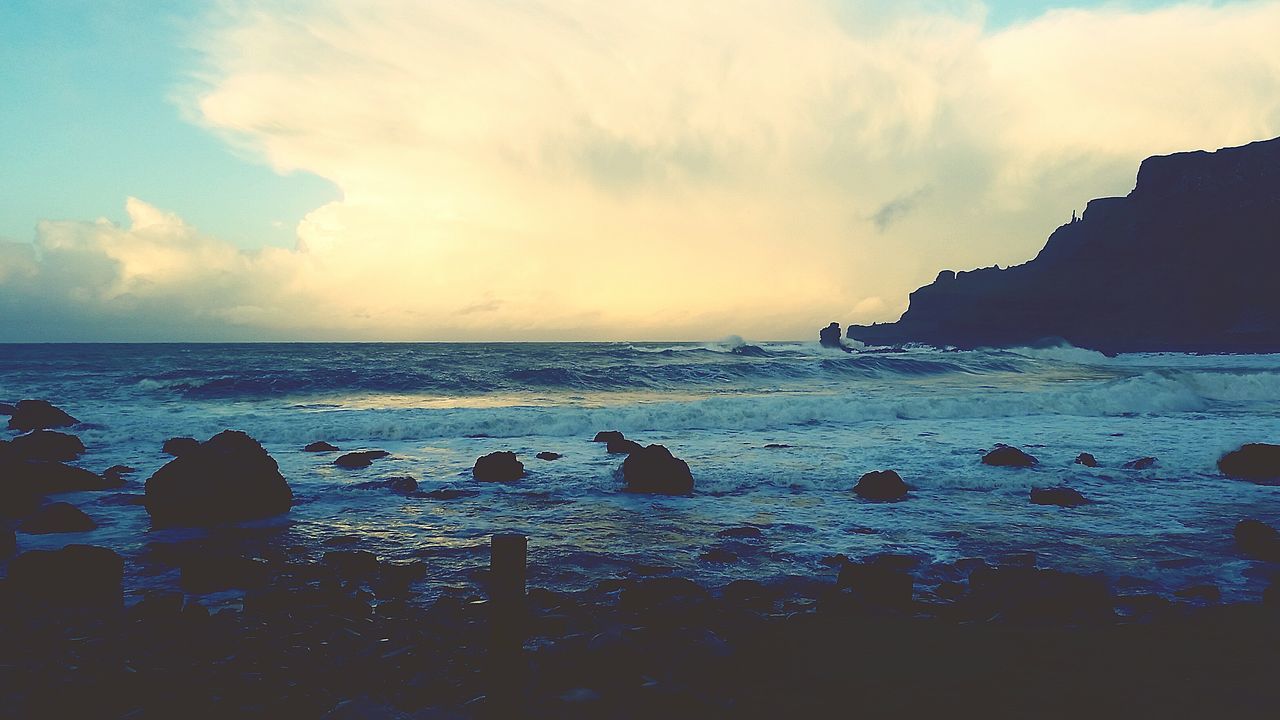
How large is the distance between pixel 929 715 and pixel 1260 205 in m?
132

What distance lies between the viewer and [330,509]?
42.4 feet

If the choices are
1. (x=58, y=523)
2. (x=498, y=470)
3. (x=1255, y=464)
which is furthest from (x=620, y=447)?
(x=1255, y=464)

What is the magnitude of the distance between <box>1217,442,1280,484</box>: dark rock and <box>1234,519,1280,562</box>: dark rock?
21.9ft

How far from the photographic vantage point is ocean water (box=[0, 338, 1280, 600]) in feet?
32.4

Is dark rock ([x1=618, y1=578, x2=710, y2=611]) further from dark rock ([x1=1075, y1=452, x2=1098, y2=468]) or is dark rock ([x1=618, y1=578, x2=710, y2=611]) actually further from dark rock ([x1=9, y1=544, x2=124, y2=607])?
dark rock ([x1=1075, y1=452, x2=1098, y2=468])

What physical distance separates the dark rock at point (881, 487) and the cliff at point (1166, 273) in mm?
99936

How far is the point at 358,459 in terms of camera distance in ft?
57.3

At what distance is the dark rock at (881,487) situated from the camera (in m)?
13.6

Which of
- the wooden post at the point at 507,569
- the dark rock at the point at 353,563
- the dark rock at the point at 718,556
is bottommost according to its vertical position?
the dark rock at the point at 718,556

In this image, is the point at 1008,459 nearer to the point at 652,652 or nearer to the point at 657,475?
the point at 657,475

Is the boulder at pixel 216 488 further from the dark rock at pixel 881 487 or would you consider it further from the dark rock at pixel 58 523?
the dark rock at pixel 881 487

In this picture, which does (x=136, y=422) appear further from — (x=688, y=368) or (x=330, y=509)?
(x=688, y=368)

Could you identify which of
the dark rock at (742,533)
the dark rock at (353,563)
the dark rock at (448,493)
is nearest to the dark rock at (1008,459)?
the dark rock at (742,533)

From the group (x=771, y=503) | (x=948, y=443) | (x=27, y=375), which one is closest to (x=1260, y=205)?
(x=948, y=443)
